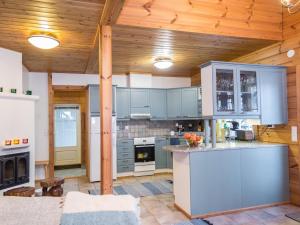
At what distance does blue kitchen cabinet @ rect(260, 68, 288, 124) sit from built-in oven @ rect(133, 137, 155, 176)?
2956 millimetres

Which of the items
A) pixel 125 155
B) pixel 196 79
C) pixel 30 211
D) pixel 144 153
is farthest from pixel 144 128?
pixel 30 211

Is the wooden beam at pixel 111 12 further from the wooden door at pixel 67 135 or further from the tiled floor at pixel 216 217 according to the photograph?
the wooden door at pixel 67 135

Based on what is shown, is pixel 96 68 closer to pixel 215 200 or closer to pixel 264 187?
pixel 215 200

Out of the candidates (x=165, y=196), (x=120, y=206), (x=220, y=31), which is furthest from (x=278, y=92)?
(x=120, y=206)

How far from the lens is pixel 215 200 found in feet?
10.8

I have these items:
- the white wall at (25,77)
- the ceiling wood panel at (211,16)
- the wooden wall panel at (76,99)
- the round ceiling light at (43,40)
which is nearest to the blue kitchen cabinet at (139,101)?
the wooden wall panel at (76,99)

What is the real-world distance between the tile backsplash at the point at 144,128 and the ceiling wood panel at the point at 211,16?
325cm

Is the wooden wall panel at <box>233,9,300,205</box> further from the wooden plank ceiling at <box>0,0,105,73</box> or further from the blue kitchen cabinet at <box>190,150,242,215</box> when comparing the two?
the wooden plank ceiling at <box>0,0,105,73</box>

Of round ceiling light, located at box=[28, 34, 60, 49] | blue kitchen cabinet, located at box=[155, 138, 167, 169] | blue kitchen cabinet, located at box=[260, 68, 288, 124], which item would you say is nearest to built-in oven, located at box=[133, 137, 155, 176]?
blue kitchen cabinet, located at box=[155, 138, 167, 169]

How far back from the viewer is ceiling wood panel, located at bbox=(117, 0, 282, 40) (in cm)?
298

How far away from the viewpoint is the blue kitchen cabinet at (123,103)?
19.2 feet

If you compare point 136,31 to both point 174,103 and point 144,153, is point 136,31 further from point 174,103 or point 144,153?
point 144,153

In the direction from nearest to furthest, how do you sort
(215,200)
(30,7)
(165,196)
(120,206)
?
(120,206)
(30,7)
(215,200)
(165,196)

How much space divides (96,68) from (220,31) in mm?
3034
